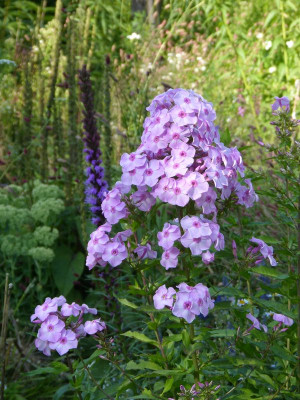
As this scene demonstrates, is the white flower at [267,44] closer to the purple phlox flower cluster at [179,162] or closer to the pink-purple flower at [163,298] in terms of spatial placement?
the purple phlox flower cluster at [179,162]

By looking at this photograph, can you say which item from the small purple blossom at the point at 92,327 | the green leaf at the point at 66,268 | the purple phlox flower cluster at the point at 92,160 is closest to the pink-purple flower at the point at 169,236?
the small purple blossom at the point at 92,327

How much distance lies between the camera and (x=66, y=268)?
3.51 metres

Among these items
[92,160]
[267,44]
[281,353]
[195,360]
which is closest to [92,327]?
[195,360]

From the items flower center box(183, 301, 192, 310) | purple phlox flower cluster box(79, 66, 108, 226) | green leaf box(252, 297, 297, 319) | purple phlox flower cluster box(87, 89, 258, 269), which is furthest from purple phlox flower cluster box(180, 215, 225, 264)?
purple phlox flower cluster box(79, 66, 108, 226)

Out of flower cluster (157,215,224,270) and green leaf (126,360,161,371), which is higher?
flower cluster (157,215,224,270)

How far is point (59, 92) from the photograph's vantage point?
5.50 metres

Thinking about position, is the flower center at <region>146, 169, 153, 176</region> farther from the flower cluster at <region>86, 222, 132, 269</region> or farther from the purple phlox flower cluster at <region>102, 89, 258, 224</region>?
the flower cluster at <region>86, 222, 132, 269</region>

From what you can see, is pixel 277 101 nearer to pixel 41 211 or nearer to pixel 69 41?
pixel 41 211

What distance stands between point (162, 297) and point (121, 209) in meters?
0.26

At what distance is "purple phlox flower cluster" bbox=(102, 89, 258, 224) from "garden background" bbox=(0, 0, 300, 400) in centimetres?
21

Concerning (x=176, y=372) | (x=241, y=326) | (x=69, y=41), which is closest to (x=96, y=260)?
(x=176, y=372)

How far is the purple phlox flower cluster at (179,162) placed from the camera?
4.83ft

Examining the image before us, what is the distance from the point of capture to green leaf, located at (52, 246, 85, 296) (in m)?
3.42

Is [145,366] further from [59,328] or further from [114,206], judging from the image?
[114,206]
